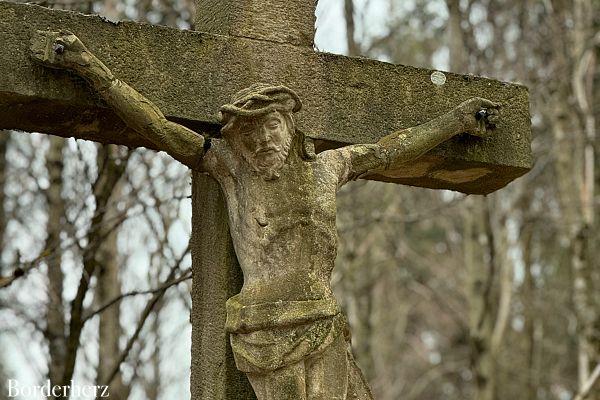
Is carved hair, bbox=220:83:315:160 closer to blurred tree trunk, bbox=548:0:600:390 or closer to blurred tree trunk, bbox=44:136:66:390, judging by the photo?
blurred tree trunk, bbox=44:136:66:390

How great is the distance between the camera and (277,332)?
13.7ft

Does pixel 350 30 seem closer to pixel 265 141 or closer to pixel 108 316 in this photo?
pixel 108 316

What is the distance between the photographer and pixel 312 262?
4367 millimetres

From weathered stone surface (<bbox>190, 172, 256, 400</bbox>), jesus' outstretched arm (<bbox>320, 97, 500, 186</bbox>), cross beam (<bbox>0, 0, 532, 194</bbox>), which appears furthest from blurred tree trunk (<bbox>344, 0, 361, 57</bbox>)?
weathered stone surface (<bbox>190, 172, 256, 400</bbox>)

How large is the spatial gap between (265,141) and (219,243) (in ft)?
1.81

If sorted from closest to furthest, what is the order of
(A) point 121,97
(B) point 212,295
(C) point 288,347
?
(C) point 288,347, (A) point 121,97, (B) point 212,295

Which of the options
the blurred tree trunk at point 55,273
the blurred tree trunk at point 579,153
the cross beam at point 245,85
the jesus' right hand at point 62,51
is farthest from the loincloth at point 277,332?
the blurred tree trunk at point 579,153

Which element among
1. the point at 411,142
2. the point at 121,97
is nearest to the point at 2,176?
the point at 411,142

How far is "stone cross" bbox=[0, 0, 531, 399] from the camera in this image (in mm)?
4547

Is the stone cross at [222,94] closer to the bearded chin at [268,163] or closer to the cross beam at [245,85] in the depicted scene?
the cross beam at [245,85]

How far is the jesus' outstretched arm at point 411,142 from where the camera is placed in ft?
15.5

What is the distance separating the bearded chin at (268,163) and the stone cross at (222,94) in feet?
1.20

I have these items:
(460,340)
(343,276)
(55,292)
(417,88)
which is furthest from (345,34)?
(460,340)

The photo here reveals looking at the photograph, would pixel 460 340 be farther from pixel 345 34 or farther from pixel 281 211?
pixel 281 211
